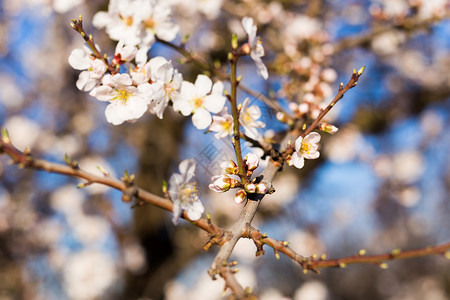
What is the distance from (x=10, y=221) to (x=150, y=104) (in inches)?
212

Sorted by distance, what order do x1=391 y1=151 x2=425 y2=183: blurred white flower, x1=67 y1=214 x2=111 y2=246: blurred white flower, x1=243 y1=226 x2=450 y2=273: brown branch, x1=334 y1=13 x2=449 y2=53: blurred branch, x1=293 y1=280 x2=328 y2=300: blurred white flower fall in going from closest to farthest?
x1=243 y1=226 x2=450 y2=273: brown branch, x1=334 y1=13 x2=449 y2=53: blurred branch, x1=293 y1=280 x2=328 y2=300: blurred white flower, x1=67 y1=214 x2=111 y2=246: blurred white flower, x1=391 y1=151 x2=425 y2=183: blurred white flower

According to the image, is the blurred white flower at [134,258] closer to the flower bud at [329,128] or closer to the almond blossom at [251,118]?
the almond blossom at [251,118]

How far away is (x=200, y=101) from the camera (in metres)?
1.27

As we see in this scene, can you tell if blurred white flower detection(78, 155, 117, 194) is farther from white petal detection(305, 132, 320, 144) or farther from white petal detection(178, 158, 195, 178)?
white petal detection(305, 132, 320, 144)

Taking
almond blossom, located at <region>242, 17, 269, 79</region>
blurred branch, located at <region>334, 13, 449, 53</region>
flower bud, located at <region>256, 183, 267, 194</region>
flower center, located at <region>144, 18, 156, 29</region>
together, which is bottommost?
flower bud, located at <region>256, 183, 267, 194</region>

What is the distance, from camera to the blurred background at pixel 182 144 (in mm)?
3334

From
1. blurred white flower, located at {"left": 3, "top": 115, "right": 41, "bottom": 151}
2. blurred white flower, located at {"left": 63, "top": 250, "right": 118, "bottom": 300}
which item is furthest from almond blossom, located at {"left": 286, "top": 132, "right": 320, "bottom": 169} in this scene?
blurred white flower, located at {"left": 3, "top": 115, "right": 41, "bottom": 151}

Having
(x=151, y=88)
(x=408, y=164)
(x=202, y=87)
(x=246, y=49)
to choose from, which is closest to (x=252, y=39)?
(x=246, y=49)

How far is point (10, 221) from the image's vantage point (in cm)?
545

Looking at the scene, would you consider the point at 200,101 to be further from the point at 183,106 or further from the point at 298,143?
the point at 298,143

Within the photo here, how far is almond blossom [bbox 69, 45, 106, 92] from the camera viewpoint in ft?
3.82

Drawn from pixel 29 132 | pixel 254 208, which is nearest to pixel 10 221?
pixel 29 132

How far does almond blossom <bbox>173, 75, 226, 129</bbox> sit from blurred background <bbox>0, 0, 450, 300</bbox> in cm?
116

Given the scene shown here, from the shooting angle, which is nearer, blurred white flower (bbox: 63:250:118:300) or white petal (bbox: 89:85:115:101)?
white petal (bbox: 89:85:115:101)
